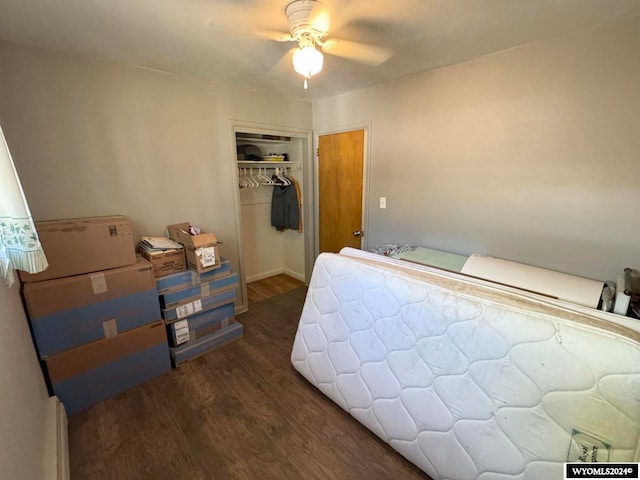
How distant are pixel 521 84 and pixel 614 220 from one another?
3.33 feet

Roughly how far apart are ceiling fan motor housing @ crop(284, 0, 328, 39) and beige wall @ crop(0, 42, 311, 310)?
134 cm

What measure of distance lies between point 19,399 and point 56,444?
0.47m

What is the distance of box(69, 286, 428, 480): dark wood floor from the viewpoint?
4.56ft

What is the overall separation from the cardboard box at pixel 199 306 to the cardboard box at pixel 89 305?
9cm

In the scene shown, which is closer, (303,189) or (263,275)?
(303,189)

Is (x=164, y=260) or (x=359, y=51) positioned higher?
(x=359, y=51)

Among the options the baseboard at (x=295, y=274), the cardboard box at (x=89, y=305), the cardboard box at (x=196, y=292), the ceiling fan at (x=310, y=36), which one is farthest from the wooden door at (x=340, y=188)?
the cardboard box at (x=89, y=305)

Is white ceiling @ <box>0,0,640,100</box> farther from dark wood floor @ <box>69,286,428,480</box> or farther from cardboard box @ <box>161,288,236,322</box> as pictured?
dark wood floor @ <box>69,286,428,480</box>

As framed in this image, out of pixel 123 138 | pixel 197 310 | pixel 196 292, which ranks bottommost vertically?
pixel 197 310

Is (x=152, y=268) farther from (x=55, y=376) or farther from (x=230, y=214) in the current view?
(x=230, y=214)

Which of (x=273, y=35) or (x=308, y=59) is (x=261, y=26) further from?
(x=308, y=59)

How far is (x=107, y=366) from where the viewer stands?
1.82 metres

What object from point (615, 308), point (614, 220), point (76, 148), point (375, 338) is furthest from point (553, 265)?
point (76, 148)

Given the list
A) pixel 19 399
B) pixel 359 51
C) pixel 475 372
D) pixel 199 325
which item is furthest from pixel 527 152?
pixel 19 399
